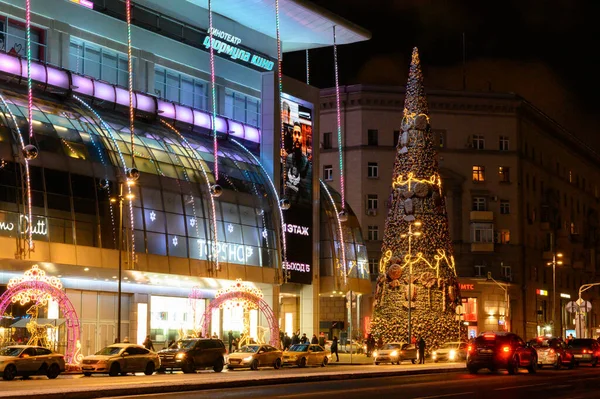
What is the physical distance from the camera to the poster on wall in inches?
2936

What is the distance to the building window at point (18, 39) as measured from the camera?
5800 centimetres

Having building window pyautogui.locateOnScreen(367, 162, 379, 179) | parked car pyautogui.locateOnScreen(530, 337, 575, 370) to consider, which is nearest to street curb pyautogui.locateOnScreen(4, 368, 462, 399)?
parked car pyautogui.locateOnScreen(530, 337, 575, 370)

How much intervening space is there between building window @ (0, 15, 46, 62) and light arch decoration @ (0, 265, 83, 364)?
1506 centimetres

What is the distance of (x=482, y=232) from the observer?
103m

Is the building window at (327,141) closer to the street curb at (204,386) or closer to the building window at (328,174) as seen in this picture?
the building window at (328,174)

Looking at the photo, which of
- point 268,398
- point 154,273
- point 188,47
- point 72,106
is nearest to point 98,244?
point 154,273

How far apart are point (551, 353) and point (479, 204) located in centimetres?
5092

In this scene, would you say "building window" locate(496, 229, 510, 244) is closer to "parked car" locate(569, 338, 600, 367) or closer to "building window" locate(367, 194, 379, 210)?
"building window" locate(367, 194, 379, 210)

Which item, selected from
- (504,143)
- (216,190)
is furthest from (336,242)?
(504,143)

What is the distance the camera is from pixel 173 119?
67.6 metres

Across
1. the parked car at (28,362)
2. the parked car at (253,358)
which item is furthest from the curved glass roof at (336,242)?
the parked car at (28,362)

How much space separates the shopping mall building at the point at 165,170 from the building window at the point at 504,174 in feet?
93.5

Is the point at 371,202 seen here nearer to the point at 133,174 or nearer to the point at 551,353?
the point at 551,353

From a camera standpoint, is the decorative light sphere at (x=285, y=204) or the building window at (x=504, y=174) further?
the building window at (x=504, y=174)
